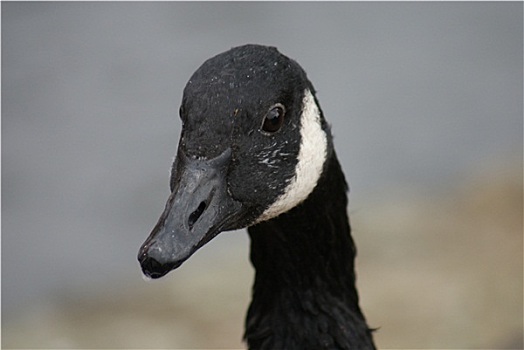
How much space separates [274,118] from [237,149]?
0.36ft

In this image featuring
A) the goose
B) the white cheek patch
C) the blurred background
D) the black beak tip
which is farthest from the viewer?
the blurred background

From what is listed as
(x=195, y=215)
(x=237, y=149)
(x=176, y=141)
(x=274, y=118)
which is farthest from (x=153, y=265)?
(x=176, y=141)

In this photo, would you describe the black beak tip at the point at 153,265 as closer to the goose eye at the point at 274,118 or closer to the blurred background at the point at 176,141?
the goose eye at the point at 274,118

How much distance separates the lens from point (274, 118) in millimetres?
1946

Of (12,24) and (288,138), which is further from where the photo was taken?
(12,24)

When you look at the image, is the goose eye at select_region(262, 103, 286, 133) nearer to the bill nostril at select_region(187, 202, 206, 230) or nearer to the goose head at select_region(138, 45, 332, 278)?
the goose head at select_region(138, 45, 332, 278)

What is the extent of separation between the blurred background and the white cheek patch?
1574 mm

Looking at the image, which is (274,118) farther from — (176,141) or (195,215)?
(176,141)

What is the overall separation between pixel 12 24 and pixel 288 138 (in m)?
4.03

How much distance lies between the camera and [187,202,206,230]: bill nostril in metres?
Answer: 1.80

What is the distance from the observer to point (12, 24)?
5.65 metres

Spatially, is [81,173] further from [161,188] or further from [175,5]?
[175,5]

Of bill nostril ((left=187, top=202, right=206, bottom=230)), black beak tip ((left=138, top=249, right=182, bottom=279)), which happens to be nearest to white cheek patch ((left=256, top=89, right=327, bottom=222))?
bill nostril ((left=187, top=202, right=206, bottom=230))

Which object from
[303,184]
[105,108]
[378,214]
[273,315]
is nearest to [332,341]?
[273,315]
